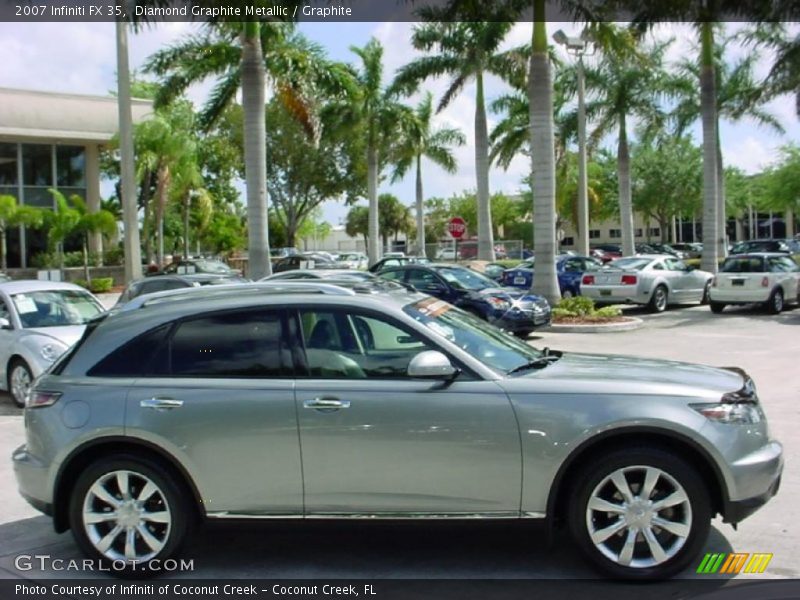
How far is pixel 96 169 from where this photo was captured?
129ft

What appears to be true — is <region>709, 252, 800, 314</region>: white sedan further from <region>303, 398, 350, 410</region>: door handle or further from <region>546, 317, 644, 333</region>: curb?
<region>303, 398, 350, 410</region>: door handle

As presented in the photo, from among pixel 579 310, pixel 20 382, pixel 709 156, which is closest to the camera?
pixel 20 382

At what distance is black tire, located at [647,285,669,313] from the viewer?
21.7 meters

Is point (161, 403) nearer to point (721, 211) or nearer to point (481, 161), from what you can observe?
point (481, 161)

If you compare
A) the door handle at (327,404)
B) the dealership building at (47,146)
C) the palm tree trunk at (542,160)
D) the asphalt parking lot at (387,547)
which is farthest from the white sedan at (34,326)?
the dealership building at (47,146)

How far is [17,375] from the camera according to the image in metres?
10.8

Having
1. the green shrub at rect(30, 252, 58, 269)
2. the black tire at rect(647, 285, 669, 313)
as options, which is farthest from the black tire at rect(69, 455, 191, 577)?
the green shrub at rect(30, 252, 58, 269)

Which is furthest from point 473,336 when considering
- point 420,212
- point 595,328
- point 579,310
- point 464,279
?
point 420,212

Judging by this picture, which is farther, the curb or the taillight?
the curb

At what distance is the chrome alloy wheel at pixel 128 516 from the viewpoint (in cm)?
493

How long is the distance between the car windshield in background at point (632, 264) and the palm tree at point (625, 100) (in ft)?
38.1

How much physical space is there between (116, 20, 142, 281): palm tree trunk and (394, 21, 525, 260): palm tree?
13.2 metres

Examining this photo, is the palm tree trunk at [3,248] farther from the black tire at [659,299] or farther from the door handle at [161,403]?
the door handle at [161,403]

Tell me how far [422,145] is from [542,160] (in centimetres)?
1962
